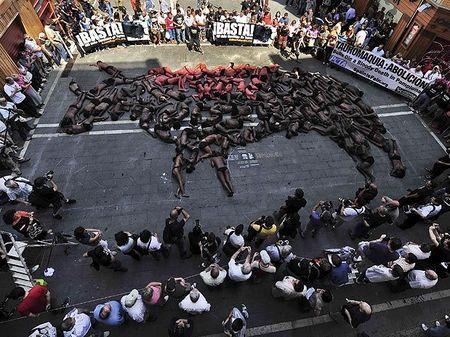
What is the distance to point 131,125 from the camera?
562 inches

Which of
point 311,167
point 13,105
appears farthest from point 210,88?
point 13,105

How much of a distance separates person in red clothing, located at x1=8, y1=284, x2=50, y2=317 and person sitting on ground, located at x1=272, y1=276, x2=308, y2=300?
6.17 metres

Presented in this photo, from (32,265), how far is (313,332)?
884cm

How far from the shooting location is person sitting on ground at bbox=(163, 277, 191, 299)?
7797 millimetres

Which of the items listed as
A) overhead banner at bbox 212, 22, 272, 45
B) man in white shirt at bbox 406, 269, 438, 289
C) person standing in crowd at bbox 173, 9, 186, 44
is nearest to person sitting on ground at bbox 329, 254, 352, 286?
man in white shirt at bbox 406, 269, 438, 289

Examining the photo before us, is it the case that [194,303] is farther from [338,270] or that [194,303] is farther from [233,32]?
[233,32]

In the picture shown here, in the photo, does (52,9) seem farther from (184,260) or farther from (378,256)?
(378,256)

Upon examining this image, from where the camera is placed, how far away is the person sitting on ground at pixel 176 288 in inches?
307

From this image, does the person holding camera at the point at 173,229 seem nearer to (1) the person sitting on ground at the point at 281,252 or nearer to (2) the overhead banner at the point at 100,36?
A: (1) the person sitting on ground at the point at 281,252

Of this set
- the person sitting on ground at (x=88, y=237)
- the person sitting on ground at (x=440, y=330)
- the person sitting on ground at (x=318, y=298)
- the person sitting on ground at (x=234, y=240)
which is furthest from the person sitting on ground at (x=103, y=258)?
the person sitting on ground at (x=440, y=330)

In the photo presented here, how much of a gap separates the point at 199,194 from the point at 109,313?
552 centimetres

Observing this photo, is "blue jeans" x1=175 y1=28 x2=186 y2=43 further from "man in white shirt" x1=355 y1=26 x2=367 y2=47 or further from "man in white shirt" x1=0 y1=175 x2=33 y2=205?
"man in white shirt" x1=0 y1=175 x2=33 y2=205

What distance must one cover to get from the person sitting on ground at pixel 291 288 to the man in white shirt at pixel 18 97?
517 inches

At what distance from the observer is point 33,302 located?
7.77 metres
